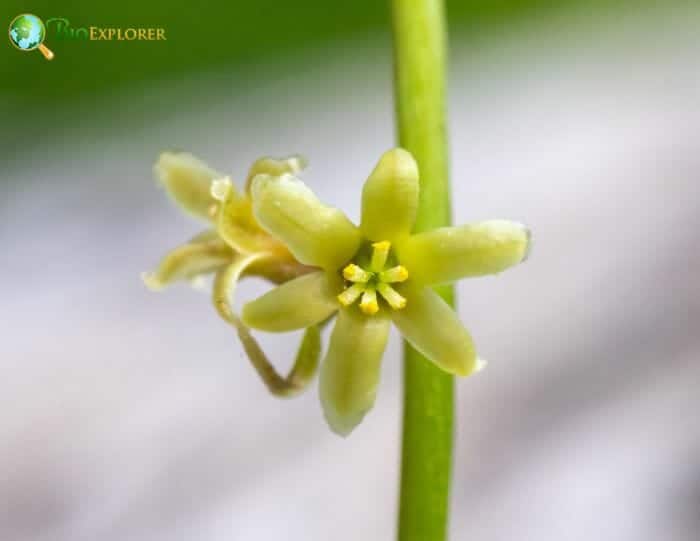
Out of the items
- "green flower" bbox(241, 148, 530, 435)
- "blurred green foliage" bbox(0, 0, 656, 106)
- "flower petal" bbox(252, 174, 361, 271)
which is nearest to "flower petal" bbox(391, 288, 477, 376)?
"green flower" bbox(241, 148, 530, 435)

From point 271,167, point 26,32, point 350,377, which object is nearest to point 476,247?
point 350,377

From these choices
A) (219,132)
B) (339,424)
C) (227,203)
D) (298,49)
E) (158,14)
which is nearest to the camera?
(339,424)

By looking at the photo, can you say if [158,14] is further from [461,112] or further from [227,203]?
[227,203]

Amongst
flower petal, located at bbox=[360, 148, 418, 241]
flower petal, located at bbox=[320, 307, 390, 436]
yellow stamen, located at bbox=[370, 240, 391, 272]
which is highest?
flower petal, located at bbox=[360, 148, 418, 241]

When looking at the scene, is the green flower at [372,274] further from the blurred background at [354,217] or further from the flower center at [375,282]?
the blurred background at [354,217]

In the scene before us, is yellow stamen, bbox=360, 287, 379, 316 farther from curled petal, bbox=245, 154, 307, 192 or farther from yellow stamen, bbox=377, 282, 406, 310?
curled petal, bbox=245, 154, 307, 192

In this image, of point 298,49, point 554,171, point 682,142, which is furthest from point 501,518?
point 298,49

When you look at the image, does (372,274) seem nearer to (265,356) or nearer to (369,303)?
(369,303)
